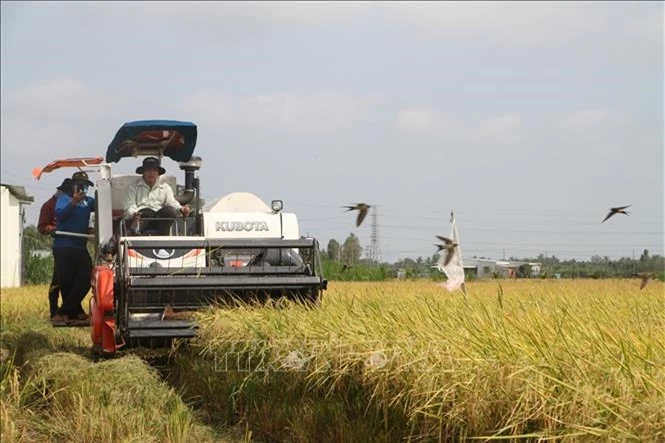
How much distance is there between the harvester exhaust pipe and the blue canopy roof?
73mm

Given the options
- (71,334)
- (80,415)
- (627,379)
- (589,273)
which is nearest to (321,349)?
(80,415)

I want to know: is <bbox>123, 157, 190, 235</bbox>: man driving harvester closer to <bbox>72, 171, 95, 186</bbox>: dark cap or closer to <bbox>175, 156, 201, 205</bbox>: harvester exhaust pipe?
<bbox>175, 156, 201, 205</bbox>: harvester exhaust pipe

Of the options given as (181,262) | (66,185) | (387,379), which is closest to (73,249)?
(66,185)

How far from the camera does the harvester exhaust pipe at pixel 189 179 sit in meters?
11.2

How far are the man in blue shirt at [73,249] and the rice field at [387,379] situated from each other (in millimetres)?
2086

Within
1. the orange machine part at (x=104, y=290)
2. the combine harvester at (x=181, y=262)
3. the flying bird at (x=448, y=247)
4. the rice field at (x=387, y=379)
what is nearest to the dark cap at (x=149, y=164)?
the combine harvester at (x=181, y=262)

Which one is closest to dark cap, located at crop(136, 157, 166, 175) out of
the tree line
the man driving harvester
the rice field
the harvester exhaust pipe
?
the man driving harvester

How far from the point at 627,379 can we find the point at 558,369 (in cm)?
38

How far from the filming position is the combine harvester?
29.2 feet

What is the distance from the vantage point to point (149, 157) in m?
A: 11.0

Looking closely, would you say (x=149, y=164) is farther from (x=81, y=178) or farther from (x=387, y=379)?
(x=387, y=379)

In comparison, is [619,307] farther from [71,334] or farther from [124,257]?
[71,334]

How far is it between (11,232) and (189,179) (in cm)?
2617

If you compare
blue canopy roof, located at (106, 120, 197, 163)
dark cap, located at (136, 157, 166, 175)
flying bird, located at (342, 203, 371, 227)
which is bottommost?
flying bird, located at (342, 203, 371, 227)
